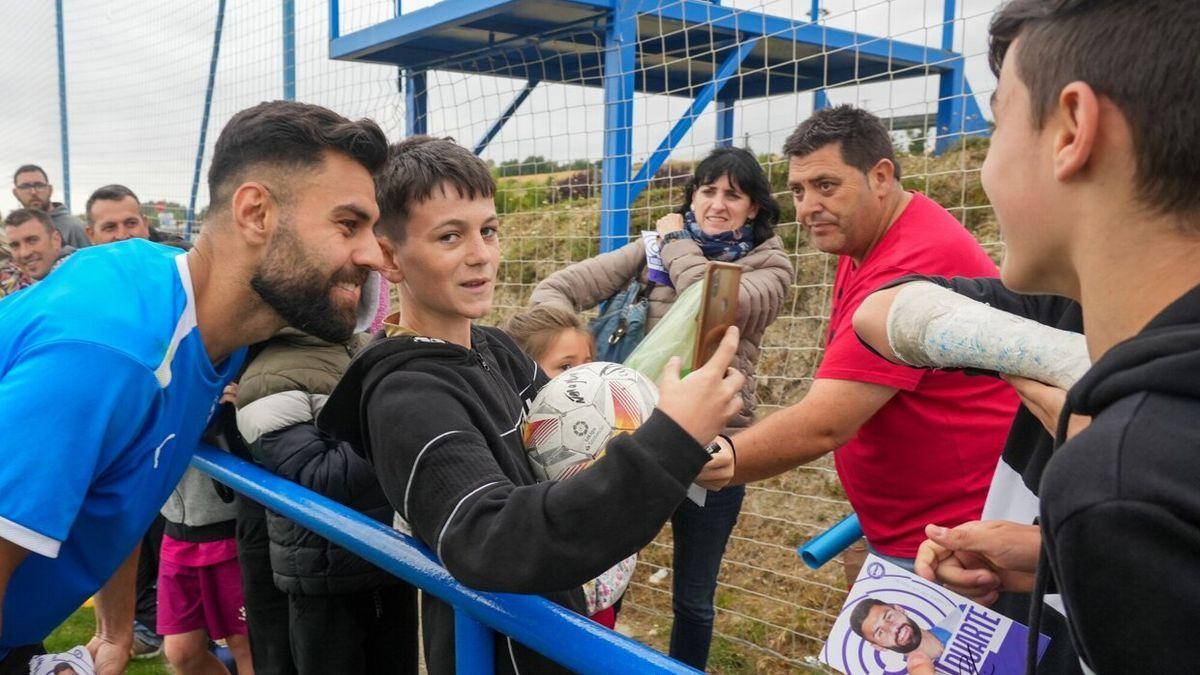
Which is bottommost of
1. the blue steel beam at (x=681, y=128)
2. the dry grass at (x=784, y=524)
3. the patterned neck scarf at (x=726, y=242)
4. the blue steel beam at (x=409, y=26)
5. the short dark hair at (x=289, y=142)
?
the dry grass at (x=784, y=524)

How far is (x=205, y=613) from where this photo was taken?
3.10 metres

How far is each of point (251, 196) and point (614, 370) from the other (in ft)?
2.85

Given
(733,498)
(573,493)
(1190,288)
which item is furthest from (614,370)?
(733,498)

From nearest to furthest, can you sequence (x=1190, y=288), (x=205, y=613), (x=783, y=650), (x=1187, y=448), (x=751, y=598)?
(x=1187, y=448) → (x=1190, y=288) → (x=205, y=613) → (x=783, y=650) → (x=751, y=598)

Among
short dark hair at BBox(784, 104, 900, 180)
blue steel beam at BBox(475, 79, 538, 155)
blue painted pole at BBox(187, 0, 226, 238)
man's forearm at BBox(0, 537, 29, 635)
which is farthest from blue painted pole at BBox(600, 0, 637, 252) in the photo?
blue painted pole at BBox(187, 0, 226, 238)

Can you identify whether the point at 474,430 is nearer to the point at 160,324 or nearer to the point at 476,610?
the point at 476,610

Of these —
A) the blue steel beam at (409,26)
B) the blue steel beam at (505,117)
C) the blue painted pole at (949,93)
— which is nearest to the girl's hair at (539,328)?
the blue painted pole at (949,93)

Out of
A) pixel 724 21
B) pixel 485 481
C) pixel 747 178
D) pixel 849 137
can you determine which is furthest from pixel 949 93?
pixel 485 481

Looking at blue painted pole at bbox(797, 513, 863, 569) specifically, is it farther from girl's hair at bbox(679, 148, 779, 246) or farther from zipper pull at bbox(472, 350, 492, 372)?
girl's hair at bbox(679, 148, 779, 246)

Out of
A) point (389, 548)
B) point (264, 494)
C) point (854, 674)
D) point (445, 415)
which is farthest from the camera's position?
point (264, 494)

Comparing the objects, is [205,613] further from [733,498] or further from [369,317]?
[733,498]

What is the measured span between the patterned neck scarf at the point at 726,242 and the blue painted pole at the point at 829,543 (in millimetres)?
1206

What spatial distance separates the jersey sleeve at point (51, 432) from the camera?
1.38 meters

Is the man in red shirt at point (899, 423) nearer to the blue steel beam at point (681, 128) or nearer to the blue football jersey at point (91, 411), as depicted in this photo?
the blue football jersey at point (91, 411)
